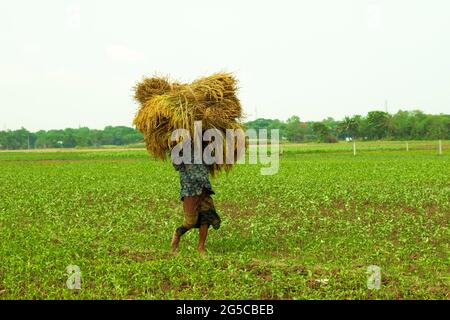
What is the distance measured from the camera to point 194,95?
26.8 ft

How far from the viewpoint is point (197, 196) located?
26.8 ft

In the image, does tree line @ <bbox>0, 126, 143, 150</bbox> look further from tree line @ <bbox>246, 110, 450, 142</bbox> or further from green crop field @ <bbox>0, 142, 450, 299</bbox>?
green crop field @ <bbox>0, 142, 450, 299</bbox>

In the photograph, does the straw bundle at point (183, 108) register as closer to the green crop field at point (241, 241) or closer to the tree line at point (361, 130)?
the green crop field at point (241, 241)

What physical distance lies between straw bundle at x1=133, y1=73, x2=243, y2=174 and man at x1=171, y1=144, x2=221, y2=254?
0.40 meters

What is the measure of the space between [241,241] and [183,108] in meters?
2.67

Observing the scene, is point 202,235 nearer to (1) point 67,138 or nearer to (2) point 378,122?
(2) point 378,122

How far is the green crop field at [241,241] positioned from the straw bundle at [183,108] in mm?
1599

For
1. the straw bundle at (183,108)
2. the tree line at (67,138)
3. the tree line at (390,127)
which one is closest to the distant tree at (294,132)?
the tree line at (390,127)

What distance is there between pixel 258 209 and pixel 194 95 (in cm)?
546

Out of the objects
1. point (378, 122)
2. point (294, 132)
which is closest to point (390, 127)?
point (378, 122)

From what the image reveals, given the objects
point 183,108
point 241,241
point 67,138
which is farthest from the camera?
point 67,138

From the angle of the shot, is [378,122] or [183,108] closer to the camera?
[183,108]
